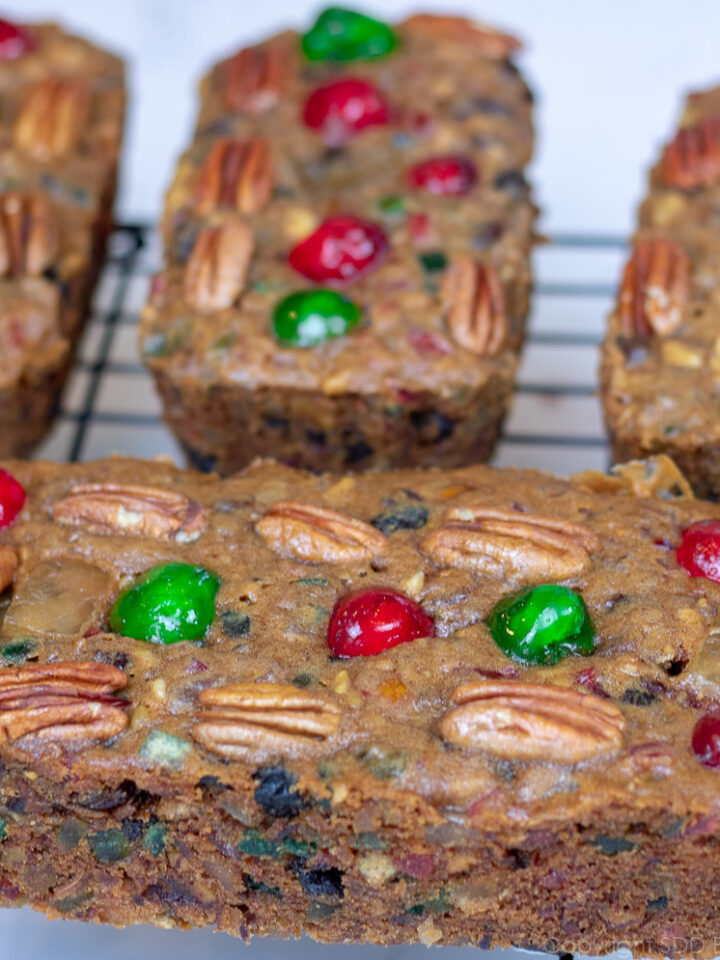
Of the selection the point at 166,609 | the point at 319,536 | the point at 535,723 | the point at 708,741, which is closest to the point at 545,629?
the point at 535,723

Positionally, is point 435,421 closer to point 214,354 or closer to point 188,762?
point 214,354

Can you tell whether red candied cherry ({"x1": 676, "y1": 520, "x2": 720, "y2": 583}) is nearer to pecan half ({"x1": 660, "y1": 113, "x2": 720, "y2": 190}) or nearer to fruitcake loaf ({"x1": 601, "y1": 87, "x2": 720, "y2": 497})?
fruitcake loaf ({"x1": 601, "y1": 87, "x2": 720, "y2": 497})

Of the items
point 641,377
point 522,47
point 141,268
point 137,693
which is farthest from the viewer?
point 141,268

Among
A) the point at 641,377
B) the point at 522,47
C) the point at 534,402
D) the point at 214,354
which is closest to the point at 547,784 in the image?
the point at 641,377

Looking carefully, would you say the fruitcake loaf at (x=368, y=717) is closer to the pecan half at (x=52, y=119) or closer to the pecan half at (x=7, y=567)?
the pecan half at (x=7, y=567)

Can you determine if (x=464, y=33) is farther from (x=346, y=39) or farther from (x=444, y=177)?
(x=444, y=177)

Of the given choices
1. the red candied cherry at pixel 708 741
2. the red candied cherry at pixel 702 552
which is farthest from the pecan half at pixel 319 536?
the red candied cherry at pixel 708 741

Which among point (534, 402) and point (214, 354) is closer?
point (214, 354)
